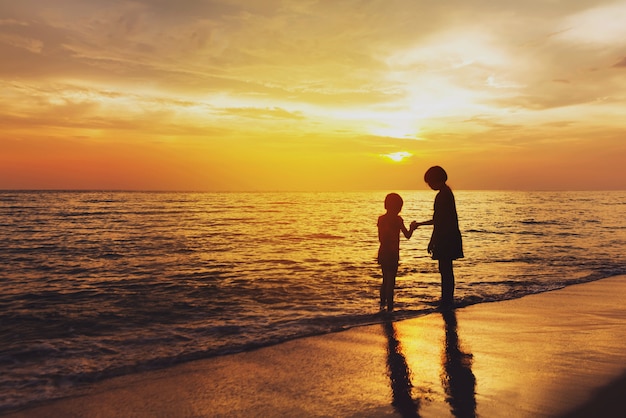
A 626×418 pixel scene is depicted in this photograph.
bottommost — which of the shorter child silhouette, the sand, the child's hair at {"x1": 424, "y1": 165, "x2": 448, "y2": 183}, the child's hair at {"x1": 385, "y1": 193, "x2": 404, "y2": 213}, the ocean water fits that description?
the ocean water

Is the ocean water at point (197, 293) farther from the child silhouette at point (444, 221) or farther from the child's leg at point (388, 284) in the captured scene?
the child silhouette at point (444, 221)

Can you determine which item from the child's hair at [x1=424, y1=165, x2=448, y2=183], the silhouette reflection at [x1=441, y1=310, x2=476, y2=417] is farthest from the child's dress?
the silhouette reflection at [x1=441, y1=310, x2=476, y2=417]

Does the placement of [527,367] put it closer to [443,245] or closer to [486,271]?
[443,245]

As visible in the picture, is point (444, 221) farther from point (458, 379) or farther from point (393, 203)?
point (458, 379)

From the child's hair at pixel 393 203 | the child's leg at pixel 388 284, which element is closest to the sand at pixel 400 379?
the child's leg at pixel 388 284

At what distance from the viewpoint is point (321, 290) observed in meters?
11.4

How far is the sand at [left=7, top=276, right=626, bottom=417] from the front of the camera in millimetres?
4188

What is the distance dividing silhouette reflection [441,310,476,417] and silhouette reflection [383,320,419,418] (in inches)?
14.4

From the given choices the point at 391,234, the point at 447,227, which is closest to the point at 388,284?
the point at 391,234

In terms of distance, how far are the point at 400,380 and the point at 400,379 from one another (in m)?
0.04

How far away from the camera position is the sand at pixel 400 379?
4188 millimetres

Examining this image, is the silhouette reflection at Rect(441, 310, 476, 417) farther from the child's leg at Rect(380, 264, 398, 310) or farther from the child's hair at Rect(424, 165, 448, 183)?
the child's hair at Rect(424, 165, 448, 183)

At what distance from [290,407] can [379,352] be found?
209cm

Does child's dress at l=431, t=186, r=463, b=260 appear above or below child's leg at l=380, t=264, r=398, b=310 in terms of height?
above
